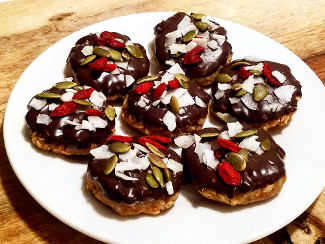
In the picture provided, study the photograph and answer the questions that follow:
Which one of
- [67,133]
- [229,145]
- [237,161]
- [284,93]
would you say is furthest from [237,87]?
[67,133]

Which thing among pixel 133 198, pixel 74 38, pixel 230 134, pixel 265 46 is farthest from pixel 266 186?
pixel 74 38

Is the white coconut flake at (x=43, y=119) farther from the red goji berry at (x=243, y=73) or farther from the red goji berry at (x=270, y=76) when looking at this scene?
the red goji berry at (x=270, y=76)

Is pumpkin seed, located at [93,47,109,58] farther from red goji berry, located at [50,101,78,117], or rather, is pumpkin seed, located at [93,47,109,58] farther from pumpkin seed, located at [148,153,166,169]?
pumpkin seed, located at [148,153,166,169]

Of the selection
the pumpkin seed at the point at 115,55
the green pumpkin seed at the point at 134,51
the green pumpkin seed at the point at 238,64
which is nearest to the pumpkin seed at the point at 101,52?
the pumpkin seed at the point at 115,55

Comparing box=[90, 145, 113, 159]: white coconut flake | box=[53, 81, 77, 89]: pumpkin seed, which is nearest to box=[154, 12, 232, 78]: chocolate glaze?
box=[53, 81, 77, 89]: pumpkin seed

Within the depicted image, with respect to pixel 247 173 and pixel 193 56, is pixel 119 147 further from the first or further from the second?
pixel 193 56
